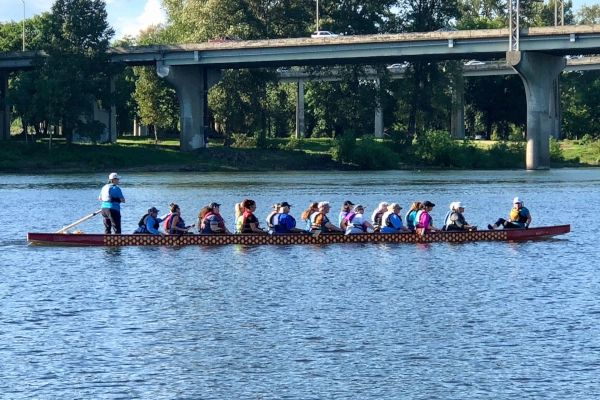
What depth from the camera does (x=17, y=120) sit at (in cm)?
15538

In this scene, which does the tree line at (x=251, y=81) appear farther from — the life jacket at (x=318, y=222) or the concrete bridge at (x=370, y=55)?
the life jacket at (x=318, y=222)

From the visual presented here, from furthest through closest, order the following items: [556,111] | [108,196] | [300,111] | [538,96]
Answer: [556,111]
[300,111]
[538,96]
[108,196]

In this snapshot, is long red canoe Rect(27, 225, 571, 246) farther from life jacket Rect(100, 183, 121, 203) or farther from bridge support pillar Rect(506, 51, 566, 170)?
bridge support pillar Rect(506, 51, 566, 170)

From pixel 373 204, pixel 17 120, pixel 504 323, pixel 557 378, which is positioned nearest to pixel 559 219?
pixel 373 204

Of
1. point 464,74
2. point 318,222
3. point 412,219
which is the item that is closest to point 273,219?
point 318,222

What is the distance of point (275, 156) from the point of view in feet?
377

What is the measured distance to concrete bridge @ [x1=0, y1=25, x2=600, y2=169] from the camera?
97.9 meters

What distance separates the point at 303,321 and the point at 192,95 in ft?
291

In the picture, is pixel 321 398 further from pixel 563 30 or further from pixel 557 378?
pixel 563 30

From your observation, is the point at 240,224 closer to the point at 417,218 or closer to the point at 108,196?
the point at 108,196

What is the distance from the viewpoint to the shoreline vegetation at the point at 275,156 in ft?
355

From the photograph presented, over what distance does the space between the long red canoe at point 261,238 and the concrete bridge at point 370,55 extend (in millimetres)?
54841

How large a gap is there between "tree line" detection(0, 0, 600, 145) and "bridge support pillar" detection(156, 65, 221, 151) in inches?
56.6

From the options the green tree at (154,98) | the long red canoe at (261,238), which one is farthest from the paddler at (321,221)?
the green tree at (154,98)
